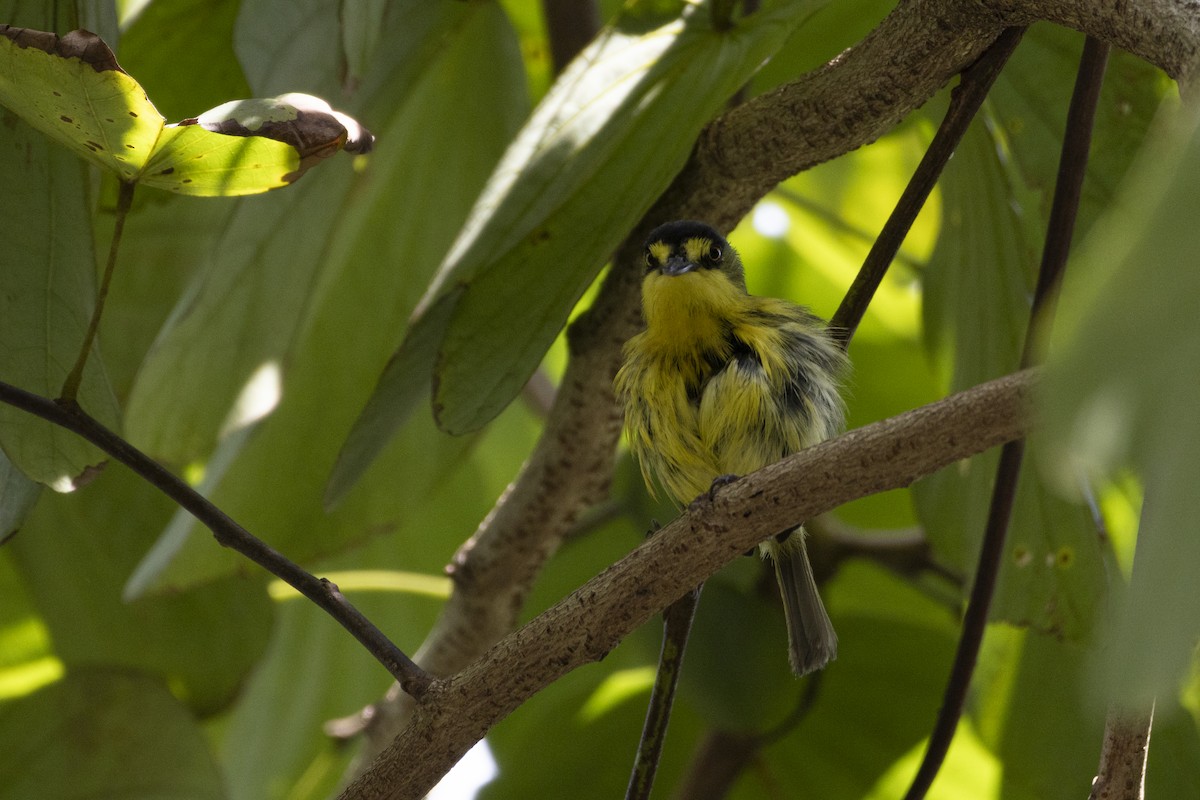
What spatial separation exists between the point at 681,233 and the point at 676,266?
11 cm


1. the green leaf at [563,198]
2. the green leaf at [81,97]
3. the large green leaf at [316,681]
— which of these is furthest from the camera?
the large green leaf at [316,681]

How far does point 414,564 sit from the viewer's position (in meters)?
2.73

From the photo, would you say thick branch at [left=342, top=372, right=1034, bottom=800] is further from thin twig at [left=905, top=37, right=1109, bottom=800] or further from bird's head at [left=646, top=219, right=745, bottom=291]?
bird's head at [left=646, top=219, right=745, bottom=291]

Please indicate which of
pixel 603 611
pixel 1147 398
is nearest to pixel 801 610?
pixel 603 611

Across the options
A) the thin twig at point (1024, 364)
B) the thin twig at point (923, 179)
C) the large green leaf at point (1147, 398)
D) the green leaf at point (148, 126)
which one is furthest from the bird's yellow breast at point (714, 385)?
the large green leaf at point (1147, 398)

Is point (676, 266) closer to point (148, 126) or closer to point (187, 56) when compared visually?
point (187, 56)

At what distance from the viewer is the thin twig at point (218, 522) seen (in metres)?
1.03

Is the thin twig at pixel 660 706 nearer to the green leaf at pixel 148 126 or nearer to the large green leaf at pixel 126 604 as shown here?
the green leaf at pixel 148 126

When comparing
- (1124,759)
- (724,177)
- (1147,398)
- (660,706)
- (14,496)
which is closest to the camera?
(1147,398)

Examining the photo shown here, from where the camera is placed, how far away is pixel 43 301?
131 centimetres

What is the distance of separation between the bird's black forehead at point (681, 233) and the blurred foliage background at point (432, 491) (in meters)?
0.25

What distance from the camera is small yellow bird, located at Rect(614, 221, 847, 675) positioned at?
1.92 m

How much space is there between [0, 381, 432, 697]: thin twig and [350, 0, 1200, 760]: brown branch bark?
769mm

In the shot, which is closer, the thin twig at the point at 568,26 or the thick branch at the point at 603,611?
the thick branch at the point at 603,611
